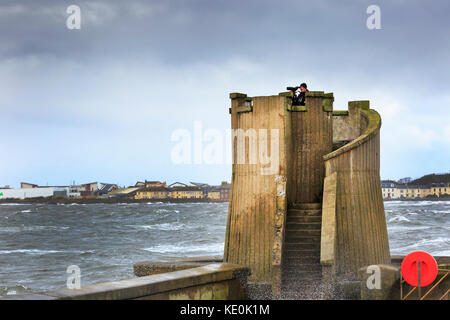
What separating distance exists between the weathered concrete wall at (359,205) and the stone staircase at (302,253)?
648 millimetres

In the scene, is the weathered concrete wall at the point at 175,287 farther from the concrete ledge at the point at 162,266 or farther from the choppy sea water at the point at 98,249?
the choppy sea water at the point at 98,249

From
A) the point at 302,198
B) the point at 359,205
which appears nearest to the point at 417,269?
the point at 359,205

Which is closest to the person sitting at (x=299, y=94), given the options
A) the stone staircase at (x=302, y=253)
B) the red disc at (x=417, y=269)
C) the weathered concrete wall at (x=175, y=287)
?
the stone staircase at (x=302, y=253)

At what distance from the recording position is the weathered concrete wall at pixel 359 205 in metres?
11.2

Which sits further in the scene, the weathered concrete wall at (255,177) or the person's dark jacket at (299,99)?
the person's dark jacket at (299,99)

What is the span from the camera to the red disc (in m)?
8.89

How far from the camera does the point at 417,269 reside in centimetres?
895

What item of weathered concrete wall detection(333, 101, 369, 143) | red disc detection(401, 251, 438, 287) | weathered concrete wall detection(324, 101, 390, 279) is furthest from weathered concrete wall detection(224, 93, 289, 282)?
red disc detection(401, 251, 438, 287)

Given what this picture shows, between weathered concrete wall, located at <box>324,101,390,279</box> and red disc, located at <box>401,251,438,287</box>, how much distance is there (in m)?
2.05

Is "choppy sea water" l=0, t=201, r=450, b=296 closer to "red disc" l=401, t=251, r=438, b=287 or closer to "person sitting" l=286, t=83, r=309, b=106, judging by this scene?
"person sitting" l=286, t=83, r=309, b=106

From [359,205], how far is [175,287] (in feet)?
15.3

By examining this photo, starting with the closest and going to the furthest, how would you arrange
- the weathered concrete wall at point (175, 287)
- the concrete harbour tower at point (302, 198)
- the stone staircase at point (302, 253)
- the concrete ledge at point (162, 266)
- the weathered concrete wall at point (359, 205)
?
the weathered concrete wall at point (175, 287)
the stone staircase at point (302, 253)
the concrete harbour tower at point (302, 198)
the weathered concrete wall at point (359, 205)
the concrete ledge at point (162, 266)
